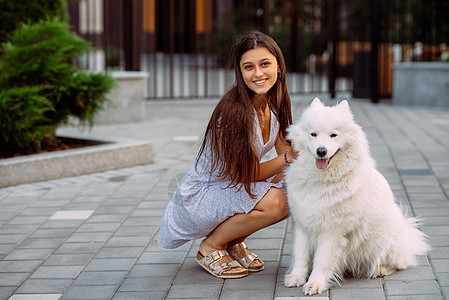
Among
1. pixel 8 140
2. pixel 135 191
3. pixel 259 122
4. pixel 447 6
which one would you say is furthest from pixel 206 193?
pixel 447 6

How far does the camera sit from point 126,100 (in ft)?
36.4

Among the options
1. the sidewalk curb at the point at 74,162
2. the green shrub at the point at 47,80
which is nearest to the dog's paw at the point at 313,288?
the sidewalk curb at the point at 74,162

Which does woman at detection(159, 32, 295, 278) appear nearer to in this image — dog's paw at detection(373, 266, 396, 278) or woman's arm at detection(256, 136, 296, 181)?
woman's arm at detection(256, 136, 296, 181)

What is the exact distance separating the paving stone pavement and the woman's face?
90 centimetres

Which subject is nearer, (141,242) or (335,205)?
(335,205)

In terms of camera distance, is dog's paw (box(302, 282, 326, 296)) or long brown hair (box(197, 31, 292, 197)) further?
long brown hair (box(197, 31, 292, 197))

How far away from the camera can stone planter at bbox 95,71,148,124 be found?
10.8 m

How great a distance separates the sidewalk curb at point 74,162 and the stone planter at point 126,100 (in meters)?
3.08

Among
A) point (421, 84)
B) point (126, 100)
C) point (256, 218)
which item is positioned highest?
point (421, 84)

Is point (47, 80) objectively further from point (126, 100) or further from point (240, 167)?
point (240, 167)

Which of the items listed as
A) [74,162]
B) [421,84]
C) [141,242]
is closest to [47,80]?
[74,162]

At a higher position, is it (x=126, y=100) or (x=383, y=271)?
(x=126, y=100)

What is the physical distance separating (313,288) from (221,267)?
2.03ft

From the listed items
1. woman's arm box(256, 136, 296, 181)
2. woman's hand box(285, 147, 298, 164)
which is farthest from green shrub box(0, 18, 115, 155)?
woman's hand box(285, 147, 298, 164)
